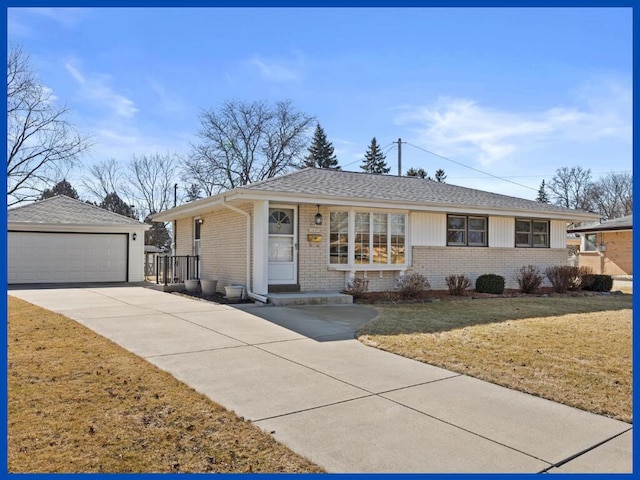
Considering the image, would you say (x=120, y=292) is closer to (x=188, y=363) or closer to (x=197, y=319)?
(x=197, y=319)

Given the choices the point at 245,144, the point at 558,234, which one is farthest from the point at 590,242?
the point at 245,144

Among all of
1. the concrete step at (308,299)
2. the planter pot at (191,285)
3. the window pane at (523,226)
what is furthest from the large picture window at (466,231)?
the planter pot at (191,285)

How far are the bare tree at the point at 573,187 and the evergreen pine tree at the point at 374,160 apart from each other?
18.2m

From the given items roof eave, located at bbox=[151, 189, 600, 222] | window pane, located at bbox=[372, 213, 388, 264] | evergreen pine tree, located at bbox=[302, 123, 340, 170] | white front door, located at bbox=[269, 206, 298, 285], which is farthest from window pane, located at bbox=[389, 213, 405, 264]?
evergreen pine tree, located at bbox=[302, 123, 340, 170]

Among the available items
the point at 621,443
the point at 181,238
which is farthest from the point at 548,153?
the point at 181,238

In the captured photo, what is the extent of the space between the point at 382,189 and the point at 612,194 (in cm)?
4223

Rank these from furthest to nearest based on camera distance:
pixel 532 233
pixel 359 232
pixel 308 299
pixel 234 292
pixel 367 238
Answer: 1. pixel 532 233
2. pixel 367 238
3. pixel 359 232
4. pixel 234 292
5. pixel 308 299

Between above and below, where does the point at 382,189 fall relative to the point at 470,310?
above

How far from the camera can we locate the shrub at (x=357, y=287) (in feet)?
39.9

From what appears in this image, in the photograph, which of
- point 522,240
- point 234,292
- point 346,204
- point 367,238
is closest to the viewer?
point 234,292

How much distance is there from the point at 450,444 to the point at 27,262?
18.2m

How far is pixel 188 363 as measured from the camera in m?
5.70

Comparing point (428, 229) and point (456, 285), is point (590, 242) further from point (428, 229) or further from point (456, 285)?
point (456, 285)

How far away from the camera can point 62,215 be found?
1895cm
